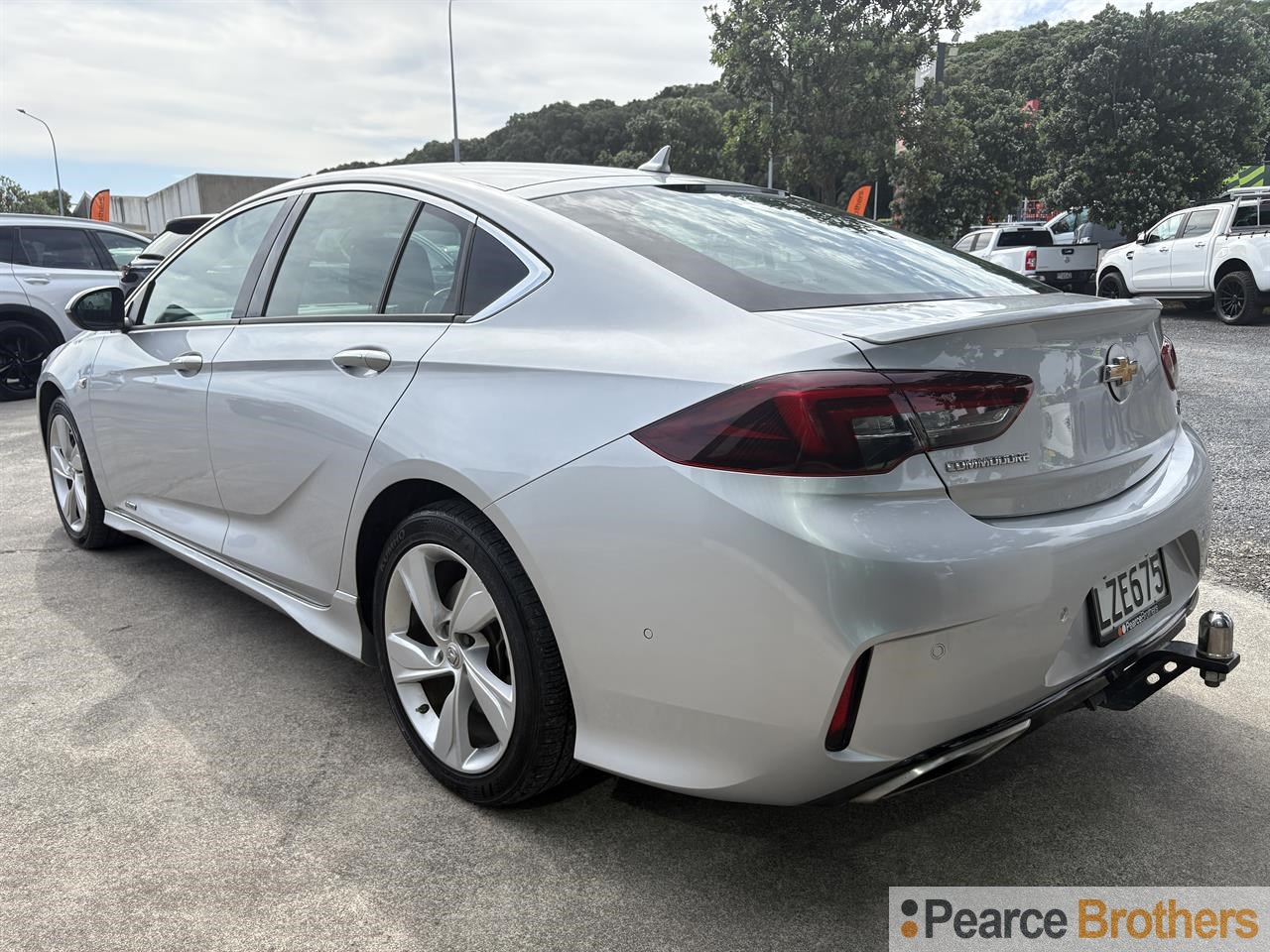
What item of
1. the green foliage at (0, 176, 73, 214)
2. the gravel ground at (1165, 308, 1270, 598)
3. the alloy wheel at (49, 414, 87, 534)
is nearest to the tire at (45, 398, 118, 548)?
the alloy wheel at (49, 414, 87, 534)

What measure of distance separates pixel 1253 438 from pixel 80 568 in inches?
267

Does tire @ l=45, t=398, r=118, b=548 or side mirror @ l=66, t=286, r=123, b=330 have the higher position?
side mirror @ l=66, t=286, r=123, b=330

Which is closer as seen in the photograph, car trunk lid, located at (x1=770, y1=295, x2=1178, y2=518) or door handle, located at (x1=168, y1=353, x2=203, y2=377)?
car trunk lid, located at (x1=770, y1=295, x2=1178, y2=518)

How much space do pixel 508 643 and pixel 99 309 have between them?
8.65 ft

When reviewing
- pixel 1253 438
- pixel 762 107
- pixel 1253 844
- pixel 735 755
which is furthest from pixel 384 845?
pixel 762 107

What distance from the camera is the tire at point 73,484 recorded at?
13.8ft

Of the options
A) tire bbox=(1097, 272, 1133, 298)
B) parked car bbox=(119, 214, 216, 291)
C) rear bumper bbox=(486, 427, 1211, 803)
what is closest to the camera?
rear bumper bbox=(486, 427, 1211, 803)

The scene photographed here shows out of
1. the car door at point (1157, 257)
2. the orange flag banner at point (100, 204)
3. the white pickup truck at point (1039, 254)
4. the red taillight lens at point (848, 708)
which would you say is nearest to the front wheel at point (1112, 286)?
the car door at point (1157, 257)

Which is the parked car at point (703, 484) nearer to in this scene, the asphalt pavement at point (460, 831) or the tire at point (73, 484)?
the asphalt pavement at point (460, 831)

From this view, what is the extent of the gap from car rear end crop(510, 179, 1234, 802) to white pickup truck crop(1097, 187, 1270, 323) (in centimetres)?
1312

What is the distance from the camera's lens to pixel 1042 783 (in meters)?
2.45

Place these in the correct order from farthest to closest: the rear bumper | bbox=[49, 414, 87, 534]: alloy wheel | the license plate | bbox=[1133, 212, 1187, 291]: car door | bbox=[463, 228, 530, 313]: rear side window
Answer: bbox=[1133, 212, 1187, 291]: car door
bbox=[49, 414, 87, 534]: alloy wheel
bbox=[463, 228, 530, 313]: rear side window
the license plate
the rear bumper

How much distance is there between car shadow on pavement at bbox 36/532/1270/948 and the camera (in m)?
2.03

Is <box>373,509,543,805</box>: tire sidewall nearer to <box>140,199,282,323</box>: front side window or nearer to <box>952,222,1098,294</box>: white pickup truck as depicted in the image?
<box>140,199,282,323</box>: front side window
